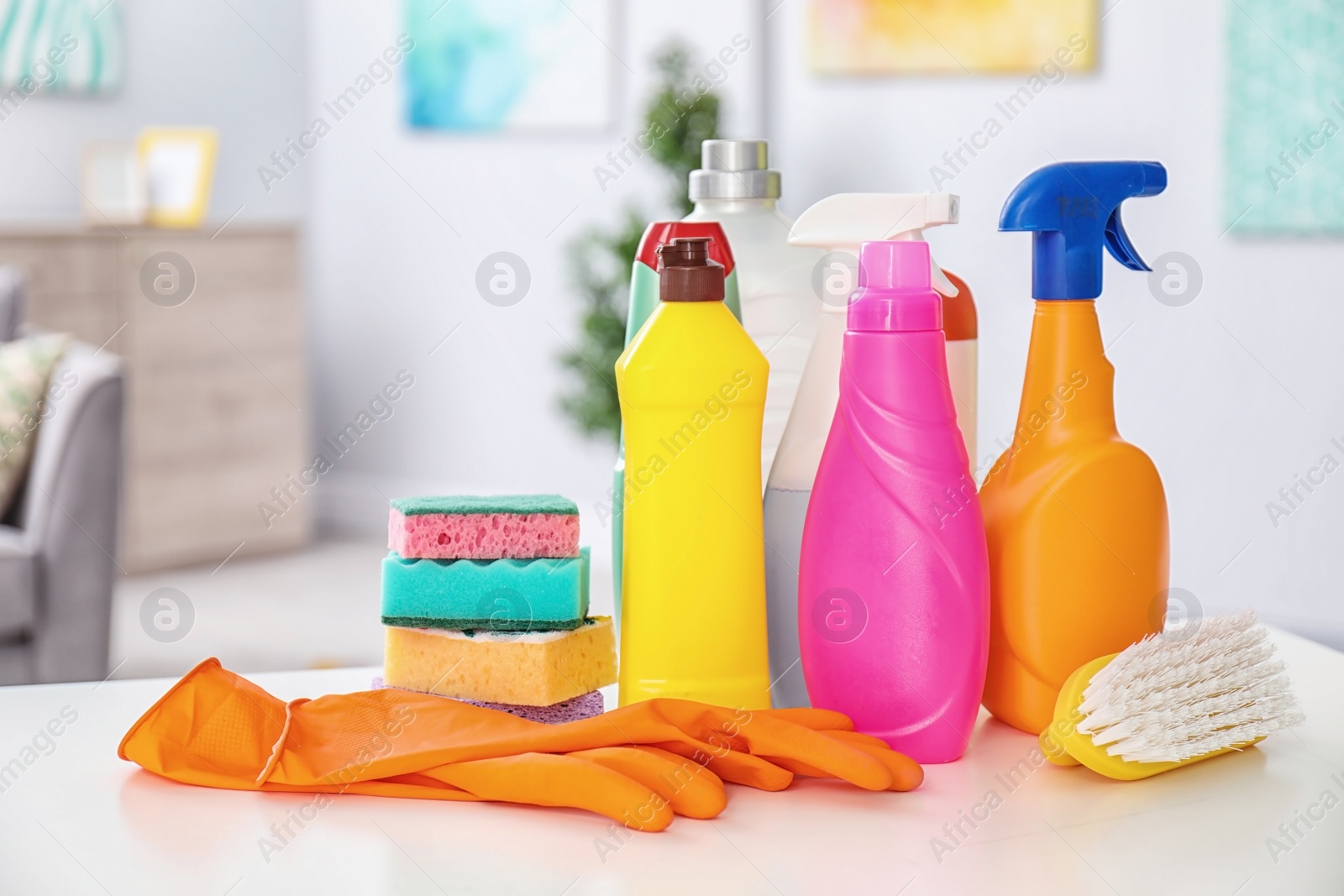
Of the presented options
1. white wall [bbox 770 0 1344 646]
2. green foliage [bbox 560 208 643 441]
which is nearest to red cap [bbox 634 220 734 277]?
white wall [bbox 770 0 1344 646]

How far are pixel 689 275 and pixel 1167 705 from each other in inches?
14.0

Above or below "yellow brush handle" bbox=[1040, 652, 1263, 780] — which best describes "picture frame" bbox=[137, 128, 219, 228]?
above

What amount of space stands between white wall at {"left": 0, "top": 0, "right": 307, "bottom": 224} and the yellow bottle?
3374 mm

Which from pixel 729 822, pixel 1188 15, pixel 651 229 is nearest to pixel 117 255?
pixel 1188 15

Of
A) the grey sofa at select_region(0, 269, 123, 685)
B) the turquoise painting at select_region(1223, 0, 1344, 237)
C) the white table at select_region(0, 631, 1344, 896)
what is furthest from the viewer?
the turquoise painting at select_region(1223, 0, 1344, 237)

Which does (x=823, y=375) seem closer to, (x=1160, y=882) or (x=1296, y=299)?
(x=1160, y=882)

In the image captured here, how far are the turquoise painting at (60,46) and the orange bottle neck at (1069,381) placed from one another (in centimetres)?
374

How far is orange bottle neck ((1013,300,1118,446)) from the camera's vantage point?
0.79 metres

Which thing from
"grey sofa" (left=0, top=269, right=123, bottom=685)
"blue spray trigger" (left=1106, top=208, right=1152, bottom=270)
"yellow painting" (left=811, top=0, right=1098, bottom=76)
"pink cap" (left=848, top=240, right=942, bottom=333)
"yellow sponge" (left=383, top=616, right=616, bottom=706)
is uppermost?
"yellow painting" (left=811, top=0, right=1098, bottom=76)

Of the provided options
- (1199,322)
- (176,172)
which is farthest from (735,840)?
(176,172)

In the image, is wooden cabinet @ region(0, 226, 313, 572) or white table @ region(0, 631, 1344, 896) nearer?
white table @ region(0, 631, 1344, 896)

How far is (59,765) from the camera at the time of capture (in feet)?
2.54

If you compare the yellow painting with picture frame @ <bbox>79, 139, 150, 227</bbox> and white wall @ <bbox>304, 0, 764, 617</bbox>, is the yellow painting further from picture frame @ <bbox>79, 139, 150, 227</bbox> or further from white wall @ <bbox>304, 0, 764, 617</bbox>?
picture frame @ <bbox>79, 139, 150, 227</bbox>

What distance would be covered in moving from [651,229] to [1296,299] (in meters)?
2.22
